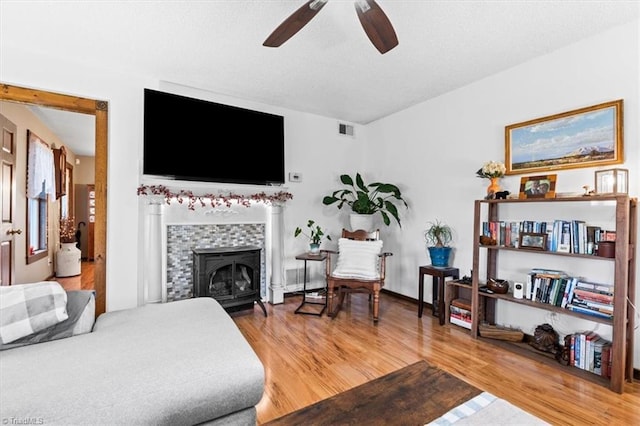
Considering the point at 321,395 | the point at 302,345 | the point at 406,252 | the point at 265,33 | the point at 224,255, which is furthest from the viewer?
the point at 406,252

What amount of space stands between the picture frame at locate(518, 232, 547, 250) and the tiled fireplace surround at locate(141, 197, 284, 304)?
8.39 ft

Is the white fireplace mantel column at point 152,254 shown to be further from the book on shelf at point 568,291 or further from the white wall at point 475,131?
the book on shelf at point 568,291

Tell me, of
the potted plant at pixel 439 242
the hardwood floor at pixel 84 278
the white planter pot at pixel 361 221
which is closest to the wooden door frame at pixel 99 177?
the hardwood floor at pixel 84 278

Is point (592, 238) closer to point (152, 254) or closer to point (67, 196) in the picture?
point (152, 254)

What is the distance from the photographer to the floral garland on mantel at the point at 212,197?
319cm

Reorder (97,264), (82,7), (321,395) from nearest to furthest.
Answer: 1. (321,395)
2. (82,7)
3. (97,264)

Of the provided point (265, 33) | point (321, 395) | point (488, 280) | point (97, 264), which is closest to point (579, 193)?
point (488, 280)

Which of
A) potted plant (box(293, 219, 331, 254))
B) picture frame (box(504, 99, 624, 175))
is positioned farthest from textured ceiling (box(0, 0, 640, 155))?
potted plant (box(293, 219, 331, 254))

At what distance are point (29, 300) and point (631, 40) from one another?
14.2ft

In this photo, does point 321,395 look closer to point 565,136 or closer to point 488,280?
point 488,280

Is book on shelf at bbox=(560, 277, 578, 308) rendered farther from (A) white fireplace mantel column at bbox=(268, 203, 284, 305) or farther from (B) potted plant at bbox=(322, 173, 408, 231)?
(A) white fireplace mantel column at bbox=(268, 203, 284, 305)

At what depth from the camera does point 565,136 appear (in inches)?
101

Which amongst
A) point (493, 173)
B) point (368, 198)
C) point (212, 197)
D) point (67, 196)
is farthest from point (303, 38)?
point (67, 196)

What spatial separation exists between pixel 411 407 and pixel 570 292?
1.90 metres
